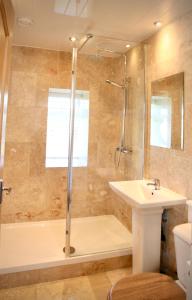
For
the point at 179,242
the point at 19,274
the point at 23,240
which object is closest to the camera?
the point at 179,242

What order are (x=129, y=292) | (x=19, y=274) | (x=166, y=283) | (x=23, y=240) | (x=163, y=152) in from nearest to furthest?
(x=129, y=292) < (x=166, y=283) < (x=19, y=274) < (x=163, y=152) < (x=23, y=240)

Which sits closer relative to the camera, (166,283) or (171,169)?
(166,283)

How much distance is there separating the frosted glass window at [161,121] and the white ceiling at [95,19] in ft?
2.40

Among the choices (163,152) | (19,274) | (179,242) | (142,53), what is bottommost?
(19,274)

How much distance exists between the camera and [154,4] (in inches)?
71.3

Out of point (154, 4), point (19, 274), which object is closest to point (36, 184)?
point (19, 274)

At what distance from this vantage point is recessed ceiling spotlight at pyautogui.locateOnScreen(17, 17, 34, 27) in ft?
6.96

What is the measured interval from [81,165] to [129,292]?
1.79 metres

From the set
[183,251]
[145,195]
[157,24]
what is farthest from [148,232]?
→ [157,24]

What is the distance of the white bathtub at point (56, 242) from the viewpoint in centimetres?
208

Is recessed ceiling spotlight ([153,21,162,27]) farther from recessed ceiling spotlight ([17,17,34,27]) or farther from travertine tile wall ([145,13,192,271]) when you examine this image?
recessed ceiling spotlight ([17,17,34,27])

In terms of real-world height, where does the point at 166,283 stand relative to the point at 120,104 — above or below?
below

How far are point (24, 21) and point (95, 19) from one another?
2.27ft

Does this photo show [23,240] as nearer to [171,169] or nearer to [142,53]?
[171,169]
